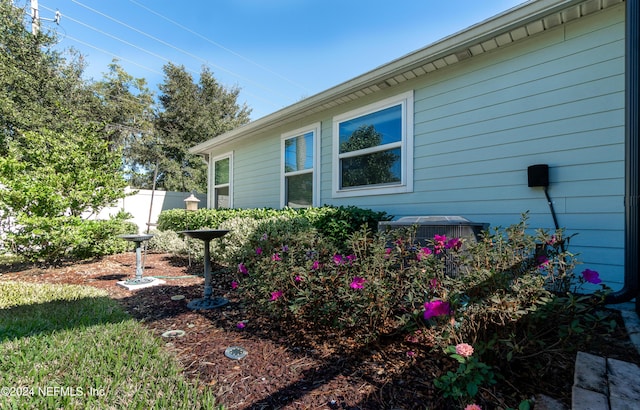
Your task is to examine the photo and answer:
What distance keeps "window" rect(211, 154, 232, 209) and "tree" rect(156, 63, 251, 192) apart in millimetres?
9314

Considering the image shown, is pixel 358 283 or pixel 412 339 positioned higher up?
pixel 358 283

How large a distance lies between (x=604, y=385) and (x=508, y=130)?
9.31 feet

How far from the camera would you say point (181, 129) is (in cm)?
1773

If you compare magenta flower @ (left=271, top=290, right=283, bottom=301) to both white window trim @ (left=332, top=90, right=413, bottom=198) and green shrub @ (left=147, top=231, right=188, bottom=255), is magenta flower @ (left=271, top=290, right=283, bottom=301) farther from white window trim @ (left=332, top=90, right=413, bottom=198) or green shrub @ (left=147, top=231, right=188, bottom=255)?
green shrub @ (left=147, top=231, right=188, bottom=255)

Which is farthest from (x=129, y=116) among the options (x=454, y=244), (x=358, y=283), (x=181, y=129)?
(x=454, y=244)

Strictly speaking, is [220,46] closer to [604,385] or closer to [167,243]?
[167,243]

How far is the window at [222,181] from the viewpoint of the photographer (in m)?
8.45

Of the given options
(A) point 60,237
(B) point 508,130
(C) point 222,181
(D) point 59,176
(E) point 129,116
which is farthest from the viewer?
(E) point 129,116

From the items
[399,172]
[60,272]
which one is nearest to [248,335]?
[399,172]

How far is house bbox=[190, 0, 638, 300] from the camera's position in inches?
113

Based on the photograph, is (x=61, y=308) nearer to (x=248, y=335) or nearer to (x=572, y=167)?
(x=248, y=335)

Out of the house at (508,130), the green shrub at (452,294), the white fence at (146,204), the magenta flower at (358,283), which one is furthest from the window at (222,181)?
the magenta flower at (358,283)

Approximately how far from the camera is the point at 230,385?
1684 millimetres

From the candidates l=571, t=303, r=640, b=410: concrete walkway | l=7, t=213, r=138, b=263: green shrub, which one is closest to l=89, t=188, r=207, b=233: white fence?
l=7, t=213, r=138, b=263: green shrub
